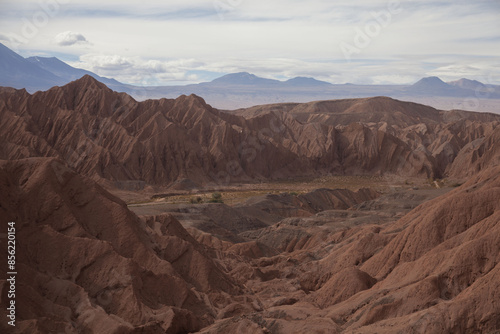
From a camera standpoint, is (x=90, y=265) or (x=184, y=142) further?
(x=184, y=142)

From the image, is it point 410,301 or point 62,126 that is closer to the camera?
point 410,301

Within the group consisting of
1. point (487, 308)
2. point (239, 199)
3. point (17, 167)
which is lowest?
point (239, 199)

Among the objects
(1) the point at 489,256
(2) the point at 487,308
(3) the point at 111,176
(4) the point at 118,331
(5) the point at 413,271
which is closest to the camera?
(2) the point at 487,308

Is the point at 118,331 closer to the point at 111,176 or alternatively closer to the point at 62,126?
the point at 111,176

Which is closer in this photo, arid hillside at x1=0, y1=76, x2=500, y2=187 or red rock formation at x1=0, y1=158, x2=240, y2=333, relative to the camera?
red rock formation at x1=0, y1=158, x2=240, y2=333

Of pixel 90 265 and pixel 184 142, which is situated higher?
pixel 184 142

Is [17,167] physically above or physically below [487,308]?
above

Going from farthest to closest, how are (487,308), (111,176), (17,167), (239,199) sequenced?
(111,176), (239,199), (17,167), (487,308)

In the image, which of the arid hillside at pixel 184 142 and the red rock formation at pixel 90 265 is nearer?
the red rock formation at pixel 90 265

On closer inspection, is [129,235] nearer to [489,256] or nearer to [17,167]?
[17,167]

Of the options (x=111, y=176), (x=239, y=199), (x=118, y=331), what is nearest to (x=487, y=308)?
(x=118, y=331)
